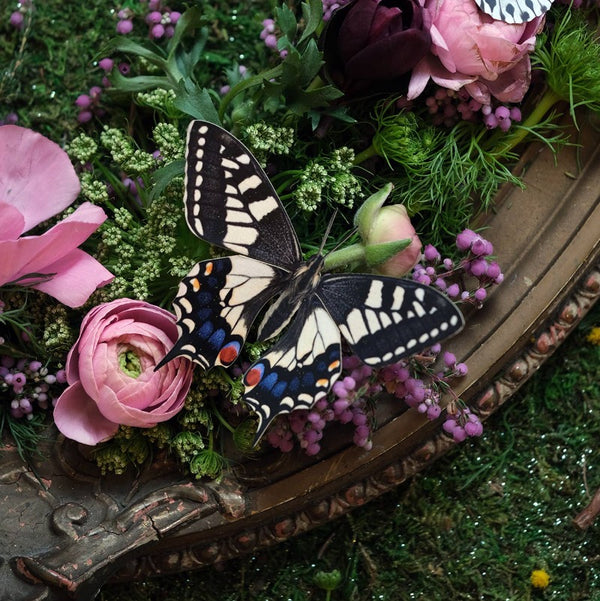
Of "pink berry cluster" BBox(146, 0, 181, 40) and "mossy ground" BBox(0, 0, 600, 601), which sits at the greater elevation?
"pink berry cluster" BBox(146, 0, 181, 40)

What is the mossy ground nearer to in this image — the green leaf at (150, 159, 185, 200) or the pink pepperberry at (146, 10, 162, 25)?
the pink pepperberry at (146, 10, 162, 25)

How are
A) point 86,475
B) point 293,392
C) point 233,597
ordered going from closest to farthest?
1. point 293,392
2. point 86,475
3. point 233,597

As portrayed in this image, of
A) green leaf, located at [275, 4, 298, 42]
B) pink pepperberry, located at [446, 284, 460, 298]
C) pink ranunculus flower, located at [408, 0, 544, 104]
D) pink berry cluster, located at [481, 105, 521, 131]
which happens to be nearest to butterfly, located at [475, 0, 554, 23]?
pink ranunculus flower, located at [408, 0, 544, 104]

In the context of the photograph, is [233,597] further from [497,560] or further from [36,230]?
[36,230]

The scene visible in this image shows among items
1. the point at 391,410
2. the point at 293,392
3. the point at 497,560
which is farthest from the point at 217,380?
the point at 497,560

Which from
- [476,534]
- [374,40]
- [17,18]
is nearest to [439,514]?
[476,534]

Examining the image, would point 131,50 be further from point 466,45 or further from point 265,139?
point 466,45
